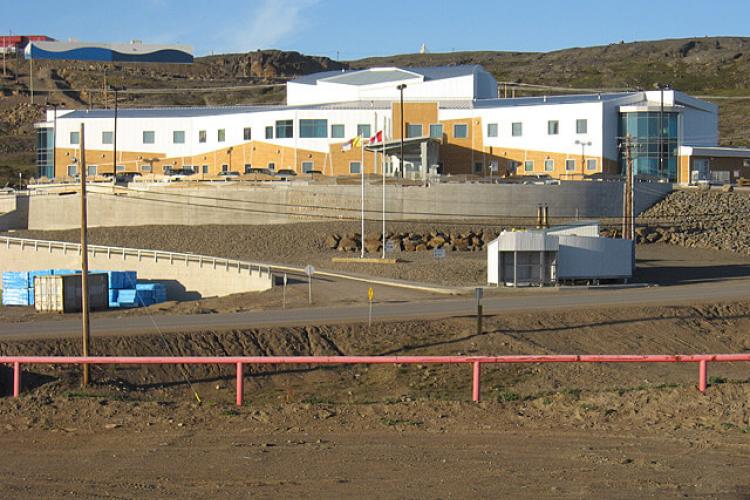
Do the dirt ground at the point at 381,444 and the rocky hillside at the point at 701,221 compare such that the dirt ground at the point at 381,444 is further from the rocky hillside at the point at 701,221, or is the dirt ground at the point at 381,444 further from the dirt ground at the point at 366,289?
the rocky hillside at the point at 701,221

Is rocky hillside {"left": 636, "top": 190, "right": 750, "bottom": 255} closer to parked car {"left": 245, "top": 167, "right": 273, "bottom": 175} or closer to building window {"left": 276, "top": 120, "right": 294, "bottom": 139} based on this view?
parked car {"left": 245, "top": 167, "right": 273, "bottom": 175}

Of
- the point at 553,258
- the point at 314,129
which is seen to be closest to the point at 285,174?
the point at 314,129

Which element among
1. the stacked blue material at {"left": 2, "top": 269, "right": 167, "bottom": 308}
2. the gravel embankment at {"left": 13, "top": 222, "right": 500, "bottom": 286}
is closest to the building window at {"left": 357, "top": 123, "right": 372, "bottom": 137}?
the gravel embankment at {"left": 13, "top": 222, "right": 500, "bottom": 286}

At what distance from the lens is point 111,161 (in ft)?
304

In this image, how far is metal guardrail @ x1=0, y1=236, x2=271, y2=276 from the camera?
53125 mm

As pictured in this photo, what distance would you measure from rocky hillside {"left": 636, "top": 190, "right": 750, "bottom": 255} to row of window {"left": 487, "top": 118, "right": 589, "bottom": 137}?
9306 mm

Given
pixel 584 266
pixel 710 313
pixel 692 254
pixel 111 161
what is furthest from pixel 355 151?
pixel 710 313

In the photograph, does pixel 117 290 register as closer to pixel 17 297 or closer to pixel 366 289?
pixel 17 297

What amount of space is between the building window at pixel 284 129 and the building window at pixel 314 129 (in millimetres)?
988

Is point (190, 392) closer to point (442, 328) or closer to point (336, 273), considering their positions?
point (442, 328)

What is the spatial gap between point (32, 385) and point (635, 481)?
531 inches

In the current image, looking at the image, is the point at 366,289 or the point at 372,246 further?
the point at 372,246

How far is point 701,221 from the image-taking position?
69812 millimetres

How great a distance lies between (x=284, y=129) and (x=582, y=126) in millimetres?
22925
